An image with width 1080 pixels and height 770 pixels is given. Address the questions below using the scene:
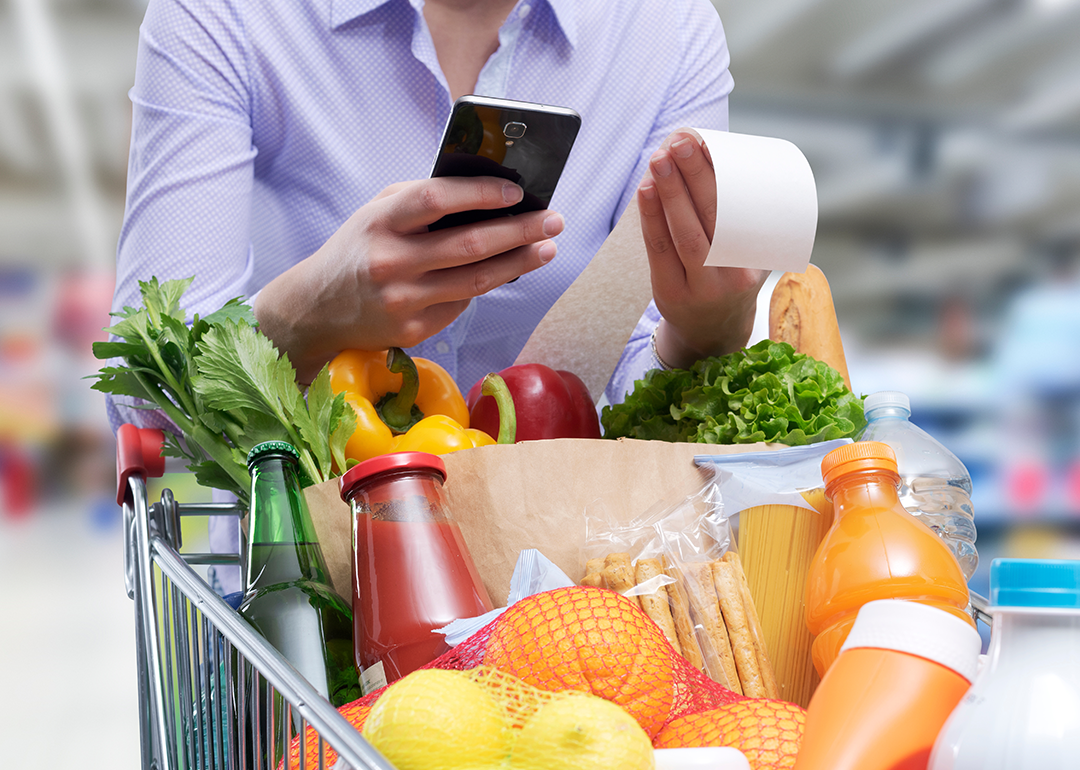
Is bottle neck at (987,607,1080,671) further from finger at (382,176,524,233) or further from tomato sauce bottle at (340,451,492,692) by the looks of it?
finger at (382,176,524,233)

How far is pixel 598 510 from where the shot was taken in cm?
67

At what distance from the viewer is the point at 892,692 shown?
37 cm

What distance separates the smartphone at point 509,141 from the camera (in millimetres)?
640

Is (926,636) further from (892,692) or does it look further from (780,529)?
(780,529)

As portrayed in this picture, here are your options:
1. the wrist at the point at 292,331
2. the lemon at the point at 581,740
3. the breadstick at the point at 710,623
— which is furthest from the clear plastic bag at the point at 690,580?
the wrist at the point at 292,331

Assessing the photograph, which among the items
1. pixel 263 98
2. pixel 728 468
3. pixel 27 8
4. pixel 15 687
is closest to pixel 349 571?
pixel 728 468

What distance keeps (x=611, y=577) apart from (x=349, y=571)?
196mm

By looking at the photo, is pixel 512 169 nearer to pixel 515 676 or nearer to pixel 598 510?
pixel 598 510

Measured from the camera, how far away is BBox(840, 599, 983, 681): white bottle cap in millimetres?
380

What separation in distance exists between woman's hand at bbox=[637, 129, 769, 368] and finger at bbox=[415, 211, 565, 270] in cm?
11

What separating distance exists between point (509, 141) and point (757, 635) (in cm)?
40

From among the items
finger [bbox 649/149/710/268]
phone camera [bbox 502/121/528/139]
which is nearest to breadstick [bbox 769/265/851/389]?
finger [bbox 649/149/710/268]

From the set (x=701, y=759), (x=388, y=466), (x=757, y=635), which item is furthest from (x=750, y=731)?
(x=388, y=466)

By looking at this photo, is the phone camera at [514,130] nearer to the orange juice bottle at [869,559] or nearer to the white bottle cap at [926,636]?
the orange juice bottle at [869,559]
